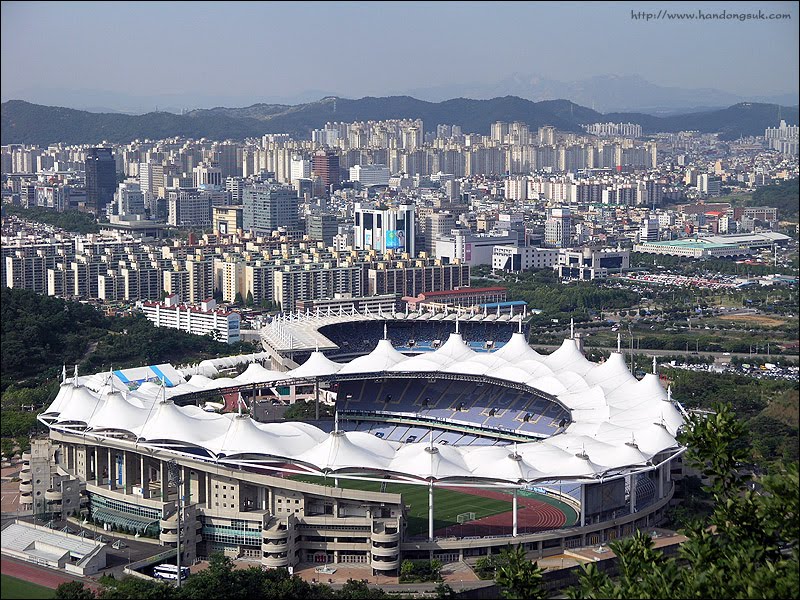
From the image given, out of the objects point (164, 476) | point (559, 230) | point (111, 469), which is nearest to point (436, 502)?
point (164, 476)

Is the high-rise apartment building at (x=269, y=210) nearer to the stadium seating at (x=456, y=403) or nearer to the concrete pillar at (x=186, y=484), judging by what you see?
the stadium seating at (x=456, y=403)

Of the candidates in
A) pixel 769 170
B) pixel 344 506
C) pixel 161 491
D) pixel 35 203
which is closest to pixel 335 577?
pixel 344 506

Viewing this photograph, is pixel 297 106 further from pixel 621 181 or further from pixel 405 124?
pixel 621 181

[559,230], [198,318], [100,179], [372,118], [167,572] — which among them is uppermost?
[372,118]

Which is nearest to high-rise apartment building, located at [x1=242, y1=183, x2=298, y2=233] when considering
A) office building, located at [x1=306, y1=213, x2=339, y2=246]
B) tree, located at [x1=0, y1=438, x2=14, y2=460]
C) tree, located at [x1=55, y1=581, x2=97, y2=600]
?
office building, located at [x1=306, y1=213, x2=339, y2=246]

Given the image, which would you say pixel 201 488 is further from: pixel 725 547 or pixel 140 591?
pixel 725 547

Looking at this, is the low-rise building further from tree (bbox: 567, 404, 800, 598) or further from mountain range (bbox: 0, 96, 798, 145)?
mountain range (bbox: 0, 96, 798, 145)
